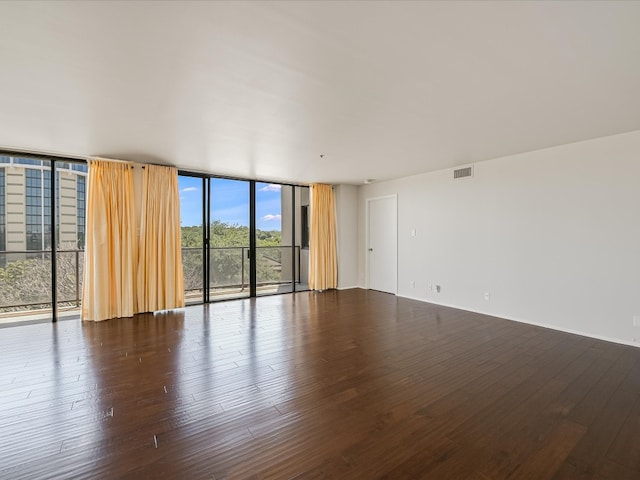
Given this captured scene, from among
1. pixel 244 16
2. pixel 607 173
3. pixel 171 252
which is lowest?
pixel 171 252

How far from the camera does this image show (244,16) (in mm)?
1646

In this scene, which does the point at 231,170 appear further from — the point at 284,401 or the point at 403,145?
the point at 284,401

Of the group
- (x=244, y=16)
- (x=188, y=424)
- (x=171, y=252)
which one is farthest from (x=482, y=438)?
(x=171, y=252)

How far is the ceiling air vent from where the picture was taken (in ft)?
16.6

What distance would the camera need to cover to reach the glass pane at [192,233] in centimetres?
547

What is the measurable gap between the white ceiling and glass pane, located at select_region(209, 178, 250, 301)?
195cm

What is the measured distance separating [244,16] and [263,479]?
2.48 metres

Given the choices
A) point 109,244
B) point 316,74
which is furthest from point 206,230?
point 316,74

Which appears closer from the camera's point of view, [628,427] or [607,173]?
[628,427]

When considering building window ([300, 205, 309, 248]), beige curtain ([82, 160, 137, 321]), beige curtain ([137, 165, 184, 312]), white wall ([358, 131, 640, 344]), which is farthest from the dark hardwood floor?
building window ([300, 205, 309, 248])

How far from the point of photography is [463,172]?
16.9 feet

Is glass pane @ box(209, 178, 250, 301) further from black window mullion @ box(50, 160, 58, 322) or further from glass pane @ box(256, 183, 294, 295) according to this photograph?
black window mullion @ box(50, 160, 58, 322)

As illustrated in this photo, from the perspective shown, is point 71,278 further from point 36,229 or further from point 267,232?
point 267,232

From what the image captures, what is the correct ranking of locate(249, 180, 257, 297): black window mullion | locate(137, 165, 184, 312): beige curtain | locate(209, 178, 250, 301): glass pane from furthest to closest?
1. locate(249, 180, 257, 297): black window mullion
2. locate(209, 178, 250, 301): glass pane
3. locate(137, 165, 184, 312): beige curtain
